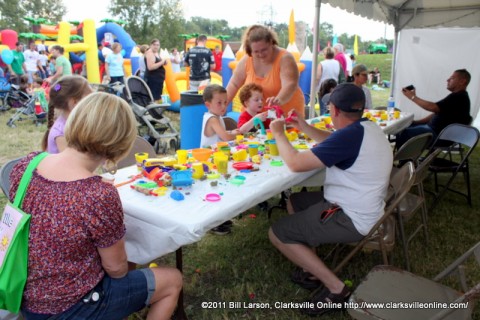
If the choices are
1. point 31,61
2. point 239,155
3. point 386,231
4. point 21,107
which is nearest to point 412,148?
point 386,231

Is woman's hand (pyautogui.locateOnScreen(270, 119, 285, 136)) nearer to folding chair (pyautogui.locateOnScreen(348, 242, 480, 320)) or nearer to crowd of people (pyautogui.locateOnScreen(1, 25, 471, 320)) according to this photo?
crowd of people (pyautogui.locateOnScreen(1, 25, 471, 320))

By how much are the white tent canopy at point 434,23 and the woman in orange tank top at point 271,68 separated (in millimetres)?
3656

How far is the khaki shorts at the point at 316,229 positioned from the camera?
2133mm

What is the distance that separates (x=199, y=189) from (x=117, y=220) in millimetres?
651

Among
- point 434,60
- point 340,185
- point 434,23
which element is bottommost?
point 340,185

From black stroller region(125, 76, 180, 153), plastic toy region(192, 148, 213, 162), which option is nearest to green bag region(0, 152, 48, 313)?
plastic toy region(192, 148, 213, 162)

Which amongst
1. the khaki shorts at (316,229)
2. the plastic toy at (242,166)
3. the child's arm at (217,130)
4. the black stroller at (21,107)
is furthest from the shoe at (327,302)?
the black stroller at (21,107)

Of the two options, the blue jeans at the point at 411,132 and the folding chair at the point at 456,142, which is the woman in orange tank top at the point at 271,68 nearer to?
the folding chair at the point at 456,142

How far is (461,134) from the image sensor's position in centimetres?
380

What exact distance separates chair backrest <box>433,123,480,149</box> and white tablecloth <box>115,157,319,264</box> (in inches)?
103

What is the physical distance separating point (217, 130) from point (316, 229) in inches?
50.2

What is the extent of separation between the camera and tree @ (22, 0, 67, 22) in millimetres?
43100

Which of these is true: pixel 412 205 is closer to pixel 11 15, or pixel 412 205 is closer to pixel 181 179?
pixel 181 179

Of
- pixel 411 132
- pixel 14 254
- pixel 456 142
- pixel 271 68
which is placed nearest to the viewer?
pixel 14 254
